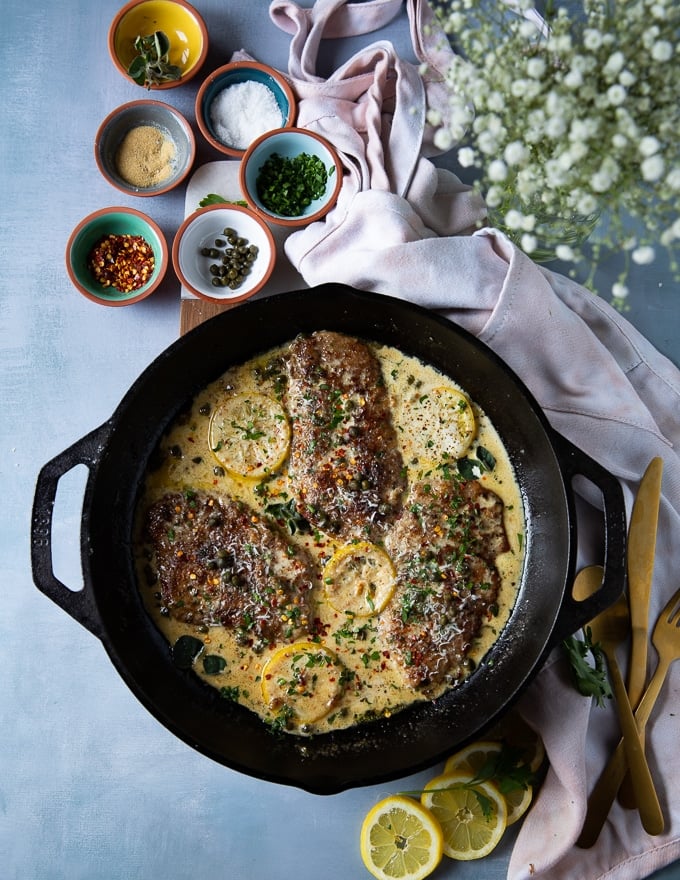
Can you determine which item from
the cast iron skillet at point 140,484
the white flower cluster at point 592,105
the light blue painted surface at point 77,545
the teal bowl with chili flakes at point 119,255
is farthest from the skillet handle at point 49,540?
the white flower cluster at point 592,105

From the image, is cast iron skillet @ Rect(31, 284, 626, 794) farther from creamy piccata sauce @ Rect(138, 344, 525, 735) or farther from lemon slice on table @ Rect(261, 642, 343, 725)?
lemon slice on table @ Rect(261, 642, 343, 725)

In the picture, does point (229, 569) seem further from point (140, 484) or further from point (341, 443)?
point (341, 443)

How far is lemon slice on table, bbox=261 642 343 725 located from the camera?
3.85m

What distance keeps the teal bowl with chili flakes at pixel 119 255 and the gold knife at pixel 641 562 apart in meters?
2.57

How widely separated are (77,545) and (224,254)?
1660 millimetres

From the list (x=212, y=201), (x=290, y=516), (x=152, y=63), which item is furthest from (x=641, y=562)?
(x=152, y=63)

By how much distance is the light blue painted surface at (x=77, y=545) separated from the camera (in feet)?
13.8

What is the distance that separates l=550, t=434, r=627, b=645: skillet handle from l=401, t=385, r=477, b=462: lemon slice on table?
537 mm

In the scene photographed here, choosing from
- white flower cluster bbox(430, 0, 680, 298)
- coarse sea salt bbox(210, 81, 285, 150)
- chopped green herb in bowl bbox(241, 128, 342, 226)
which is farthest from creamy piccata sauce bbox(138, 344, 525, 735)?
white flower cluster bbox(430, 0, 680, 298)

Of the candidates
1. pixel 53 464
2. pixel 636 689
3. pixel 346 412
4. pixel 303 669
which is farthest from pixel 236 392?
pixel 636 689

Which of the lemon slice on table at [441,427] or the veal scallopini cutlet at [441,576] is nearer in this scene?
the veal scallopini cutlet at [441,576]

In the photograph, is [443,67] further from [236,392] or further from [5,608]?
[5,608]

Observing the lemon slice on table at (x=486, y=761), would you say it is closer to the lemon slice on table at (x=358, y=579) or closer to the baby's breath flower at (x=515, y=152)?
the lemon slice on table at (x=358, y=579)

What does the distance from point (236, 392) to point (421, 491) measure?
3.38 ft
